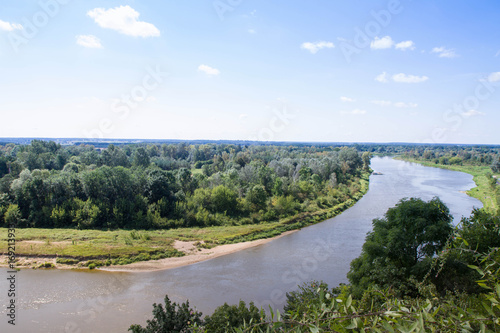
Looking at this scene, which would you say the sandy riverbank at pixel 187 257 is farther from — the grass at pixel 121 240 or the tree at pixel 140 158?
the tree at pixel 140 158

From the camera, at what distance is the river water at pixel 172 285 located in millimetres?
14773

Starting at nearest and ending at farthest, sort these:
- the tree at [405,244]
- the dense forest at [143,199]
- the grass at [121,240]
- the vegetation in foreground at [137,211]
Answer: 1. the tree at [405,244]
2. the grass at [121,240]
3. the vegetation in foreground at [137,211]
4. the dense forest at [143,199]

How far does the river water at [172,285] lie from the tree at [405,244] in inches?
181

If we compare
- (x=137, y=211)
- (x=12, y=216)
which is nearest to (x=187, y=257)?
(x=137, y=211)

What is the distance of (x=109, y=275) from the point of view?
20.1 meters

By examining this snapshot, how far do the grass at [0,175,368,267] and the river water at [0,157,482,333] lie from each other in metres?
2.09

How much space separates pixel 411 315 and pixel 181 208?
30.7 m

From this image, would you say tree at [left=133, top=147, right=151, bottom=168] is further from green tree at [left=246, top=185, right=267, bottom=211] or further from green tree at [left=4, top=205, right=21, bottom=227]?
green tree at [left=246, top=185, right=267, bottom=211]

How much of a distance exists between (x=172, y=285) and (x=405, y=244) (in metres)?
13.3

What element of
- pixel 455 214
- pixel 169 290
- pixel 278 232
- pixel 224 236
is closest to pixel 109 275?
pixel 169 290

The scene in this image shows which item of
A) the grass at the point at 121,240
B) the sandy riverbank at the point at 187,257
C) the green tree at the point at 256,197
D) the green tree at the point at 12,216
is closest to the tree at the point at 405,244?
the sandy riverbank at the point at 187,257

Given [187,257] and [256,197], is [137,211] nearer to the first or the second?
[187,257]

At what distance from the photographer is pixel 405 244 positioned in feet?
45.6

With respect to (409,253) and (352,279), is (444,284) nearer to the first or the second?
(409,253)
